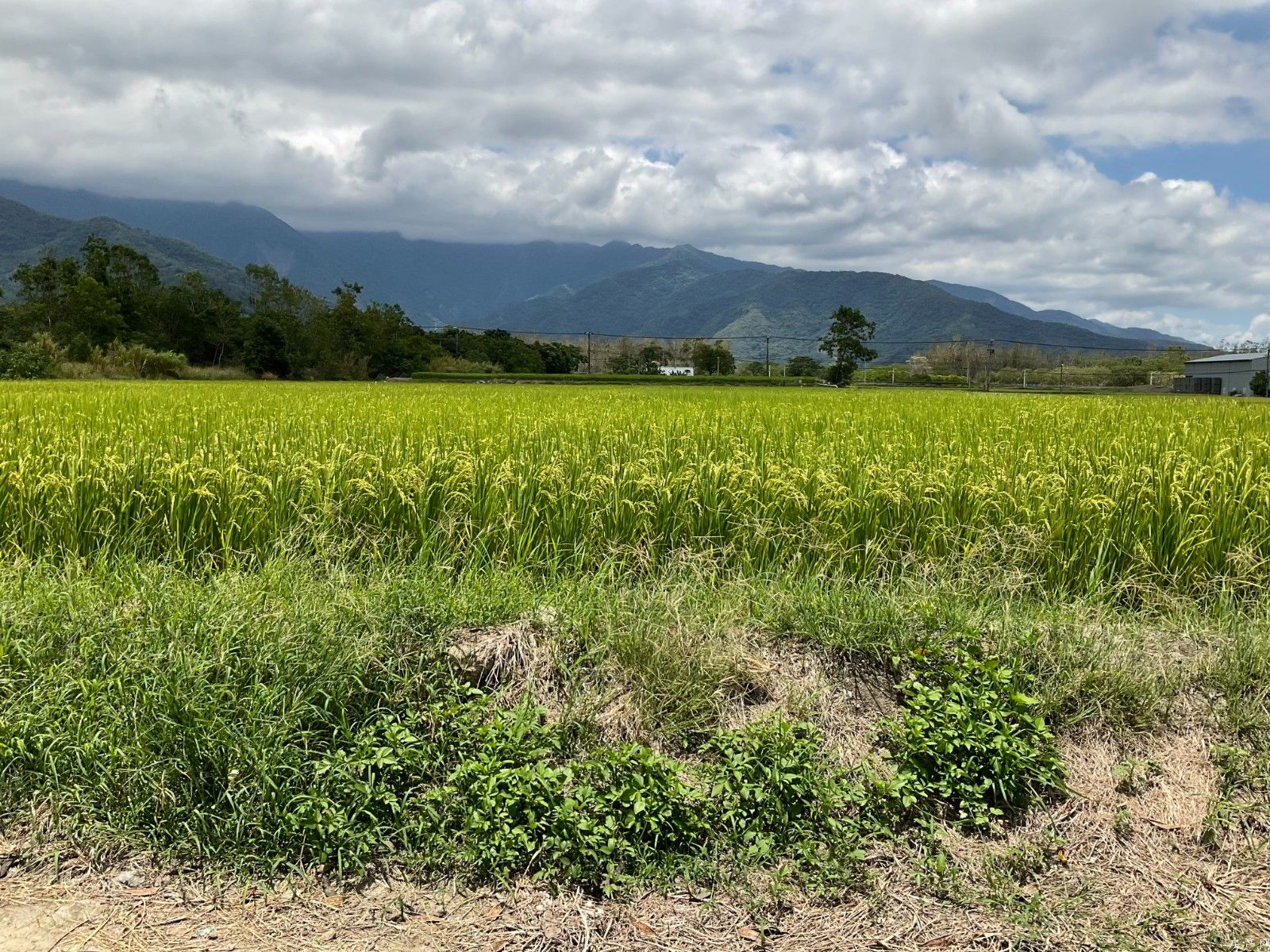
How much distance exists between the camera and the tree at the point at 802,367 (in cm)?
5466

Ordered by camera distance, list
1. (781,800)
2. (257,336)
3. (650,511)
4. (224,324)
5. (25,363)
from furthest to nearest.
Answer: (224,324) < (257,336) < (25,363) < (650,511) < (781,800)

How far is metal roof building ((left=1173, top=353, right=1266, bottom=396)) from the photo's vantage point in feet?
159

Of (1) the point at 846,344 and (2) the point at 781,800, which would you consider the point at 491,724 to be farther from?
(1) the point at 846,344

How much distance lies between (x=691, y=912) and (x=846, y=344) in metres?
46.2

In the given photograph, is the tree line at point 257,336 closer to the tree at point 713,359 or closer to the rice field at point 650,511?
the tree at point 713,359

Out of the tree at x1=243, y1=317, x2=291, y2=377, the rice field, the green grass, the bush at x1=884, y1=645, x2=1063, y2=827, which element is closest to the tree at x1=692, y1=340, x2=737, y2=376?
the tree at x1=243, y1=317, x2=291, y2=377

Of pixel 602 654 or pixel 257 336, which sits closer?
pixel 602 654

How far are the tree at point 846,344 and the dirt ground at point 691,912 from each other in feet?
149

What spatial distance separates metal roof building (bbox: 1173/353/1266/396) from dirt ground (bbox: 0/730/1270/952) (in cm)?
5505

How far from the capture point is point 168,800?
8.55ft

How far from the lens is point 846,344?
4603 cm

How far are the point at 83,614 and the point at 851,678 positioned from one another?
127 inches

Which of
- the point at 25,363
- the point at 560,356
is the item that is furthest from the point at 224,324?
the point at 560,356

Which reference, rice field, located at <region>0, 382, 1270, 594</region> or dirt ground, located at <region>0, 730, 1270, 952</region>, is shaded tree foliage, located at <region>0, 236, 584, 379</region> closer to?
rice field, located at <region>0, 382, 1270, 594</region>
